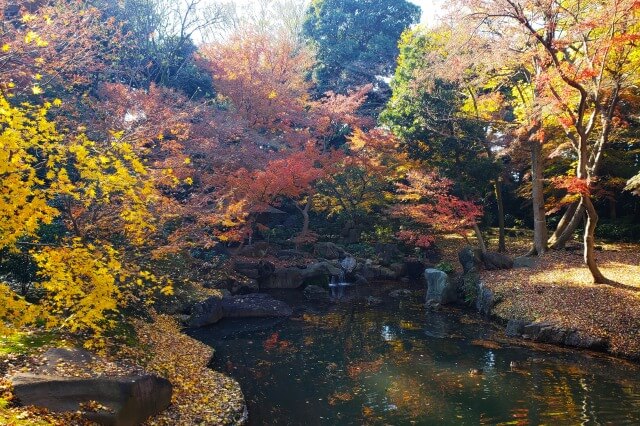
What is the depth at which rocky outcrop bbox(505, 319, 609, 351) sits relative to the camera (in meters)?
11.1

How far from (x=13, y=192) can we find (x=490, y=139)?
1887cm

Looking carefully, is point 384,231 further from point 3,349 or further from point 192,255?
point 3,349

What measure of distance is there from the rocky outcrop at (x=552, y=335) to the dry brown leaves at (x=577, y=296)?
0.19 m

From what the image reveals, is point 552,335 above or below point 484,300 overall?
below

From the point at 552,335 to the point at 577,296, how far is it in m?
2.10

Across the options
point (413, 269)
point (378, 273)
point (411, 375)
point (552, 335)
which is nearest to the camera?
point (411, 375)

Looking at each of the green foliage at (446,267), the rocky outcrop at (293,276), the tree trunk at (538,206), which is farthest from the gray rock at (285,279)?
the tree trunk at (538,206)

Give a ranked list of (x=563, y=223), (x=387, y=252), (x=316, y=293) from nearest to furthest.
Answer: (x=316, y=293) → (x=563, y=223) → (x=387, y=252)

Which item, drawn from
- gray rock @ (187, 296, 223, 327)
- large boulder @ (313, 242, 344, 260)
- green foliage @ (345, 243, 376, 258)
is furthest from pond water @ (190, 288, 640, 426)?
green foliage @ (345, 243, 376, 258)

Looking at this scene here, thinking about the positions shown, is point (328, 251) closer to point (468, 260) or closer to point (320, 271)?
point (320, 271)

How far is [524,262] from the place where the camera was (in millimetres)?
18312

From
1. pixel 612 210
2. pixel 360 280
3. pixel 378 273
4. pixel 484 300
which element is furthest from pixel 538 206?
pixel 612 210

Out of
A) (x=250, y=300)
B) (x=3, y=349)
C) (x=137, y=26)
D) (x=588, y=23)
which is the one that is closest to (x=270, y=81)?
(x=137, y=26)

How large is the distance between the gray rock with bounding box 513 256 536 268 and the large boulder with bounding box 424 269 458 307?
3.09m
